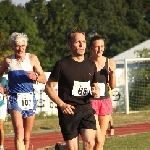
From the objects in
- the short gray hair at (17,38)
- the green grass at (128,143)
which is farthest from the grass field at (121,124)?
the short gray hair at (17,38)

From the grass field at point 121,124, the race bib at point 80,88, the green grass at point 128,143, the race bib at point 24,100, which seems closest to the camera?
the race bib at point 80,88

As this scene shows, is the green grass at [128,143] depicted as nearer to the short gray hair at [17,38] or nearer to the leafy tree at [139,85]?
the short gray hair at [17,38]

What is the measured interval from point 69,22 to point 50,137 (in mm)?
66430

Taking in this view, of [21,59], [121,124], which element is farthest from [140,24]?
[21,59]

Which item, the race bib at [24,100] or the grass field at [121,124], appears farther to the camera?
the grass field at [121,124]

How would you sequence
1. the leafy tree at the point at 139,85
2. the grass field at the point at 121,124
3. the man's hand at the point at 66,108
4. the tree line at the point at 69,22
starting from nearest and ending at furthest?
the man's hand at the point at 66,108
the grass field at the point at 121,124
the leafy tree at the point at 139,85
the tree line at the point at 69,22

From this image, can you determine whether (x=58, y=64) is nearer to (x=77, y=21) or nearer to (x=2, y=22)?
(x=2, y=22)

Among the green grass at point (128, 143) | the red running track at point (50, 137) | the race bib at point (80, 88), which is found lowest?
the red running track at point (50, 137)

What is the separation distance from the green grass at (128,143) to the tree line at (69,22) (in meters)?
49.3

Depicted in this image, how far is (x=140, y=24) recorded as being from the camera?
9300 cm


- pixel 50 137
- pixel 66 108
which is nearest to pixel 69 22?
pixel 50 137

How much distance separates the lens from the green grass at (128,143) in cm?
1514

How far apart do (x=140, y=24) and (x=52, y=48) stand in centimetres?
1409

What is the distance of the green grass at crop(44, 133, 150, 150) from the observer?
49.7 feet
